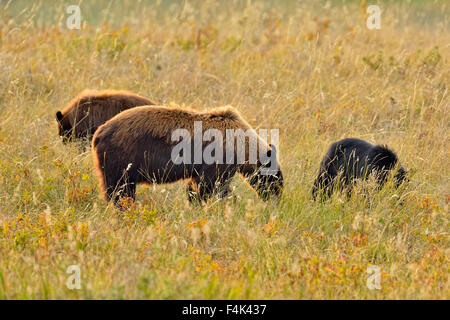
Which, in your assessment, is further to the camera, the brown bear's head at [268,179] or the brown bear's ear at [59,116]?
the brown bear's ear at [59,116]

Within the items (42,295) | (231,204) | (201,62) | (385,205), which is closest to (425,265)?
(385,205)

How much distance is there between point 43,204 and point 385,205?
3.48 metres

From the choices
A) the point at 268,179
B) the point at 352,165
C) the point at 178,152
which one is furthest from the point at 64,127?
the point at 352,165

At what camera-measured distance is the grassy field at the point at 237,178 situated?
412 centimetres

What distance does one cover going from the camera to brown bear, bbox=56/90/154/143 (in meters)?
6.84

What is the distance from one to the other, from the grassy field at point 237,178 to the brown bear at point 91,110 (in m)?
0.25

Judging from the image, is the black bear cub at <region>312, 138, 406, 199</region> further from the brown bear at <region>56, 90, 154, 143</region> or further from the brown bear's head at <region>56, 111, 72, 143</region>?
the brown bear's head at <region>56, 111, 72, 143</region>

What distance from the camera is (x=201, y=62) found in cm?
973

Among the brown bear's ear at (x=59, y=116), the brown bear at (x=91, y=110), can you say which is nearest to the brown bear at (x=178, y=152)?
the brown bear at (x=91, y=110)

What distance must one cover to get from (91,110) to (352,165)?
3.27m

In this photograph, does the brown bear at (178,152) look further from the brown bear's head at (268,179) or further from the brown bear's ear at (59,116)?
the brown bear's ear at (59,116)

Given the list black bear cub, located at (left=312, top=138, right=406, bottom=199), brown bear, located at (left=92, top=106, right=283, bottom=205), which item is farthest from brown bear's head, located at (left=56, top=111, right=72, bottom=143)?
black bear cub, located at (left=312, top=138, right=406, bottom=199)

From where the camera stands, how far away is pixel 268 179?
19.5 ft

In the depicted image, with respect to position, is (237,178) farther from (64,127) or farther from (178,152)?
(64,127)
